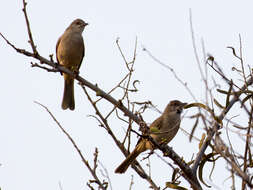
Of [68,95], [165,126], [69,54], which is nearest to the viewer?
[165,126]

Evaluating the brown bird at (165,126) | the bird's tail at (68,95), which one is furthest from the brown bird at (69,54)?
the brown bird at (165,126)

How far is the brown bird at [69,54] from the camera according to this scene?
800 centimetres

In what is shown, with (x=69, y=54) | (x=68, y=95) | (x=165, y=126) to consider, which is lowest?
(x=165, y=126)

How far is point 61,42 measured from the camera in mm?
8250

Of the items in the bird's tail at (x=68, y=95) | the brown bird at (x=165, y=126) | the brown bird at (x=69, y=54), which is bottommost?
the brown bird at (x=165, y=126)

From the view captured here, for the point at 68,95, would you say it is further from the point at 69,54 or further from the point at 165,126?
the point at 165,126

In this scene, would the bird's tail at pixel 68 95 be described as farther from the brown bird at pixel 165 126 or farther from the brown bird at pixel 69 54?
the brown bird at pixel 165 126

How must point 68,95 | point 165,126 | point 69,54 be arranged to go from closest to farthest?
point 165,126 → point 69,54 → point 68,95

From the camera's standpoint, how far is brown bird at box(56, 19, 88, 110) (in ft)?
26.2

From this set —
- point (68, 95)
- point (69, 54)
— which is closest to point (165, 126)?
point (68, 95)

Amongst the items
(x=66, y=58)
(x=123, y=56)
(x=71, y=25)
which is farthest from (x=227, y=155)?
(x=71, y=25)

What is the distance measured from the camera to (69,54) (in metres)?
7.99

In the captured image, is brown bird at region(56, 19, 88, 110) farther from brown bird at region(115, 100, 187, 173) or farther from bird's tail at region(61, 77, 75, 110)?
brown bird at region(115, 100, 187, 173)

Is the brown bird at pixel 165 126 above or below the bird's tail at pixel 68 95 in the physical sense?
below
